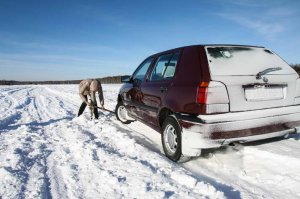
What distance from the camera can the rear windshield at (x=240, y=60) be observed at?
380cm

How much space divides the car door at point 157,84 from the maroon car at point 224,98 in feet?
0.12

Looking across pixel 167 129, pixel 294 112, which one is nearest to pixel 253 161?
pixel 294 112

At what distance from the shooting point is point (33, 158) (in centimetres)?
451

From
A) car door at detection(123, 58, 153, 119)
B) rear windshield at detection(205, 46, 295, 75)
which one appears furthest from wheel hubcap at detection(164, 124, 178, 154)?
car door at detection(123, 58, 153, 119)

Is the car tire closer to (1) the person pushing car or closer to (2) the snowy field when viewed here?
(2) the snowy field

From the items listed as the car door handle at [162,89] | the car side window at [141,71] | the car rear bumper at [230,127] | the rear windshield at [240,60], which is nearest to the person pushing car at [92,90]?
the car side window at [141,71]

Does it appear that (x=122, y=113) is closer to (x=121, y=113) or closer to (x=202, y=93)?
(x=121, y=113)

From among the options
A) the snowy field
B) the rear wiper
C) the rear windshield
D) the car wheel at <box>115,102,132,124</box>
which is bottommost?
the snowy field

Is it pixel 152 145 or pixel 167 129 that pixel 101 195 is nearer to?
pixel 167 129

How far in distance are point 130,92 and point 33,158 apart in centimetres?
272

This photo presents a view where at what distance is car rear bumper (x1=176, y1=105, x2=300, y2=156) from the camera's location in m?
3.58

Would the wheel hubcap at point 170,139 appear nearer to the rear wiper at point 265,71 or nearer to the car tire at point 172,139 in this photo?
the car tire at point 172,139

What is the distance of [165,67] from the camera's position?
496 cm

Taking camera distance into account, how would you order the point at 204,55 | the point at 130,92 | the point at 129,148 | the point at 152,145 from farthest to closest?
the point at 130,92 → the point at 152,145 → the point at 129,148 → the point at 204,55
